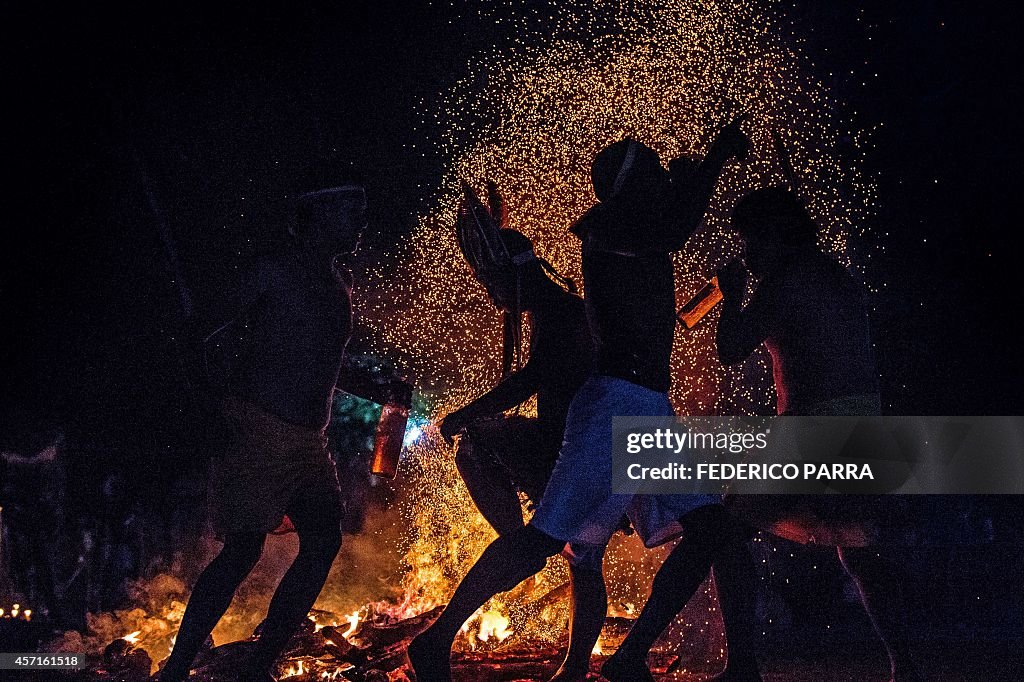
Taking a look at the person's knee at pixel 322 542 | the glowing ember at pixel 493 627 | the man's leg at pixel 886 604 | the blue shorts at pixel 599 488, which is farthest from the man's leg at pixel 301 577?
the man's leg at pixel 886 604

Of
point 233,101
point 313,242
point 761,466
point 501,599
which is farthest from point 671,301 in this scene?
point 233,101

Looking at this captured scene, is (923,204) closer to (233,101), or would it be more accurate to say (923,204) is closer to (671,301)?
(671,301)

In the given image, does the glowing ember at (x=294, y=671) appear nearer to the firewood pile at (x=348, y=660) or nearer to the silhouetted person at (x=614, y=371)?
the firewood pile at (x=348, y=660)

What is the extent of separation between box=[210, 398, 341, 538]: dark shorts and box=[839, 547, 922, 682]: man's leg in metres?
2.38

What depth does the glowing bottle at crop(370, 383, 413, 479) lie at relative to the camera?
453 cm

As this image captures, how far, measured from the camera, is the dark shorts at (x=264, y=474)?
386cm

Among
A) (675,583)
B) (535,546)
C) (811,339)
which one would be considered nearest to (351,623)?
(535,546)

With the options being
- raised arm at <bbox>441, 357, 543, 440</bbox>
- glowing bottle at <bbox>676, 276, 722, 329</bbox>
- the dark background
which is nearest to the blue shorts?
raised arm at <bbox>441, 357, 543, 440</bbox>

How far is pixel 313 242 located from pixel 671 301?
1746mm

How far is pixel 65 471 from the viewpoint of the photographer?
221 inches

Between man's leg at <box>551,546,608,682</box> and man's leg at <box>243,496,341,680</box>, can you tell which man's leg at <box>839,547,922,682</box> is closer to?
man's leg at <box>551,546,608,682</box>

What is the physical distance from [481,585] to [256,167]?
3.68 m

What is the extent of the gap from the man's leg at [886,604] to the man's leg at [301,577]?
235cm

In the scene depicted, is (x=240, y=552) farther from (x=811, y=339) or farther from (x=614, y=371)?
(x=811, y=339)
